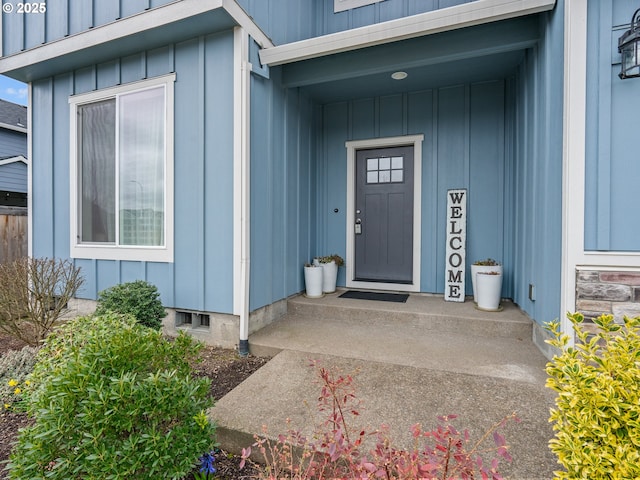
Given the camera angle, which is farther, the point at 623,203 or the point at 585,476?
the point at 623,203

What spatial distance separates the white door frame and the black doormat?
170 millimetres

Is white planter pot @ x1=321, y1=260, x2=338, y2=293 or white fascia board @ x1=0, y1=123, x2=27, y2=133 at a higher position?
white fascia board @ x1=0, y1=123, x2=27, y2=133

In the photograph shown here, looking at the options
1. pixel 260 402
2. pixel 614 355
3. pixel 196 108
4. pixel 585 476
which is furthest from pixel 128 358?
Answer: pixel 196 108

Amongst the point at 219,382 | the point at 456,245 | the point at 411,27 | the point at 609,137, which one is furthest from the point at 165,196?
the point at 609,137

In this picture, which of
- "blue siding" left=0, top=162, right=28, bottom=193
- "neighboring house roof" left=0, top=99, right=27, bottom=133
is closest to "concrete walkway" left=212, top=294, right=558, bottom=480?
"blue siding" left=0, top=162, right=28, bottom=193

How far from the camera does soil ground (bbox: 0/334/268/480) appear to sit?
165 cm

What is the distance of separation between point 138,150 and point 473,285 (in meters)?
4.08

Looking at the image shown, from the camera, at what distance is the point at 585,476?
→ 3.12 feet

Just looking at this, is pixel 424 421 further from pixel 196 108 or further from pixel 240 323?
pixel 196 108

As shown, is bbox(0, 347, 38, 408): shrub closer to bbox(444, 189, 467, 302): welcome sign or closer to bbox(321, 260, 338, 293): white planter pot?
bbox(321, 260, 338, 293): white planter pot

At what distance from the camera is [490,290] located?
11.1 ft

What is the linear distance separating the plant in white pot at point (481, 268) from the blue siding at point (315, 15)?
299cm

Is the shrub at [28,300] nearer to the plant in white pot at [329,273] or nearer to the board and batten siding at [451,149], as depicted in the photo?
the plant in white pot at [329,273]

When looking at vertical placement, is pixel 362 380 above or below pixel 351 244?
below
